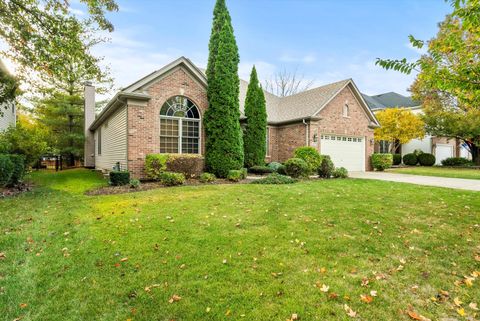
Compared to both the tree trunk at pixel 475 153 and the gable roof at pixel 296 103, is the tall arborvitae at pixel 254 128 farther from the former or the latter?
the tree trunk at pixel 475 153

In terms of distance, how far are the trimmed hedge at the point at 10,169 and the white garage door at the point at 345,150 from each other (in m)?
14.8

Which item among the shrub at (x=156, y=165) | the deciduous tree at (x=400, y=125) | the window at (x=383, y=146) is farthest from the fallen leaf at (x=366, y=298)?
the window at (x=383, y=146)

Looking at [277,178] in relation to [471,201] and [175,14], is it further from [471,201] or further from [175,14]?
[175,14]

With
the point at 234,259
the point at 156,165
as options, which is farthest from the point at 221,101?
the point at 234,259

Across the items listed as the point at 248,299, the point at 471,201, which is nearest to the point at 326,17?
the point at 471,201

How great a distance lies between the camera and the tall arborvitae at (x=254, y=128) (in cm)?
1513

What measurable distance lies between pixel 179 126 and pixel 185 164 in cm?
205

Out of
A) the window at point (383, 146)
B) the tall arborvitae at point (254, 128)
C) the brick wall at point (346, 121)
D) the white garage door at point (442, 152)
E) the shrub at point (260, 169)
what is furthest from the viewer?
the white garage door at point (442, 152)

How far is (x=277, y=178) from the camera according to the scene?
10.8 m

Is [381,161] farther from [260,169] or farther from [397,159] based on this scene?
[260,169]

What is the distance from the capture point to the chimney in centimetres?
2089

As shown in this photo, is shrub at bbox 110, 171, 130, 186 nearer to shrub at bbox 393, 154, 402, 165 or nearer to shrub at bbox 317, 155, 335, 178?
shrub at bbox 317, 155, 335, 178

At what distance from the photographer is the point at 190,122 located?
1242 centimetres

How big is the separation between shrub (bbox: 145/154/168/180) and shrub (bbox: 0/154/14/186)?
435cm
